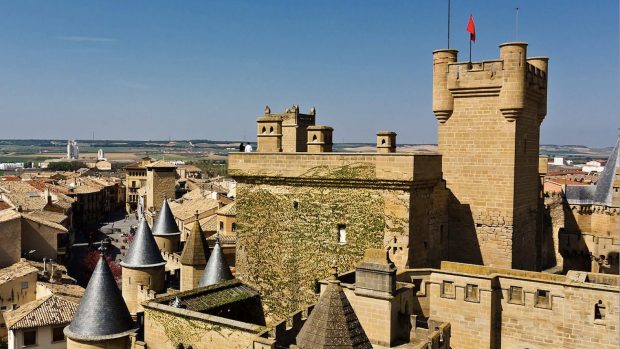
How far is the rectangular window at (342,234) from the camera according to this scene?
19547 mm

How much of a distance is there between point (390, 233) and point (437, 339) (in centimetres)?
400

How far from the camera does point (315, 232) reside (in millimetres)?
20062

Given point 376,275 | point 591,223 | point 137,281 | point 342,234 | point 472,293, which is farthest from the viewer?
point 591,223

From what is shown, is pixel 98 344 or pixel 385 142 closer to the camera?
pixel 98 344

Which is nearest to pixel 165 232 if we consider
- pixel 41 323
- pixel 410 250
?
pixel 41 323

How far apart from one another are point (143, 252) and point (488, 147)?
49.5ft

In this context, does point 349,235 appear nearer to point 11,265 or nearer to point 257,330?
point 257,330

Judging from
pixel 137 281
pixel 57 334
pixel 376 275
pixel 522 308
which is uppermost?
pixel 376 275

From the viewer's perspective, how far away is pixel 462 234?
67.5 ft

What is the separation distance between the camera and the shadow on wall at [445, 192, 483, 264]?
66.8 feet

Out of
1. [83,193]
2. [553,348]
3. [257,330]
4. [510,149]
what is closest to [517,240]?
[510,149]

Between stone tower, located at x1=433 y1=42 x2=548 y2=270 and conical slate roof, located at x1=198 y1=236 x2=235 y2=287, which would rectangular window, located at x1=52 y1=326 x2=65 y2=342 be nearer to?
conical slate roof, located at x1=198 y1=236 x2=235 y2=287

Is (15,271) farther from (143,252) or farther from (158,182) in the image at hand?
(158,182)

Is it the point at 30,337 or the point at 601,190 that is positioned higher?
the point at 601,190
